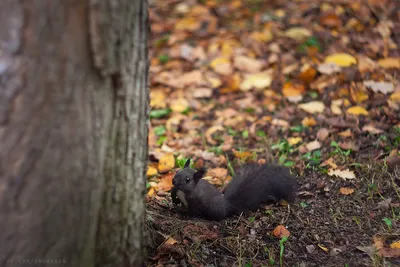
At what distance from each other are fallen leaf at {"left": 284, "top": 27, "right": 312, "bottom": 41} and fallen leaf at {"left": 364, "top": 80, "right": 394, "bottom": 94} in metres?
1.34

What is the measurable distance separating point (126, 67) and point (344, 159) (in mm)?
2515

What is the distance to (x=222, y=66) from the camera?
5879mm

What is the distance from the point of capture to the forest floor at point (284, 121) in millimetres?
3002

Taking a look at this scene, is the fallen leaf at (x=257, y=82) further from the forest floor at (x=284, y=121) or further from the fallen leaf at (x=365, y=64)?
the fallen leaf at (x=365, y=64)

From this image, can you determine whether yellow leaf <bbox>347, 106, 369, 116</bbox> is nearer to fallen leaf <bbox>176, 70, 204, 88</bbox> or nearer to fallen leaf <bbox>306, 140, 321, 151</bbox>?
fallen leaf <bbox>306, 140, 321, 151</bbox>

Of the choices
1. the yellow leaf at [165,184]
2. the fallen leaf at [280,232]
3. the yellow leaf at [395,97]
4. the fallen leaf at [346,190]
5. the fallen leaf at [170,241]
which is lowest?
the yellow leaf at [165,184]

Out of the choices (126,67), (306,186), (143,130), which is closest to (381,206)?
(306,186)

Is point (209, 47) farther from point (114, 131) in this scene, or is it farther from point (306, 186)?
point (114, 131)

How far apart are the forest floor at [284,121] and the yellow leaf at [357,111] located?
0.02 meters

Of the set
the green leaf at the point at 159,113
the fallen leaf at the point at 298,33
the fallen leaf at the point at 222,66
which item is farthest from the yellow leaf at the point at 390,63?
the green leaf at the point at 159,113

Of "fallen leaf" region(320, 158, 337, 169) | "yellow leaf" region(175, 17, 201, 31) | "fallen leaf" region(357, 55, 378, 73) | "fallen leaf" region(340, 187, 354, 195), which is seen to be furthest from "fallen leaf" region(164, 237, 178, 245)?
"yellow leaf" region(175, 17, 201, 31)

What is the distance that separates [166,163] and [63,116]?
2.38m

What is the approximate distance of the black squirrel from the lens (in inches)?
133

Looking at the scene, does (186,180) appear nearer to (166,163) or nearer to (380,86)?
(166,163)
